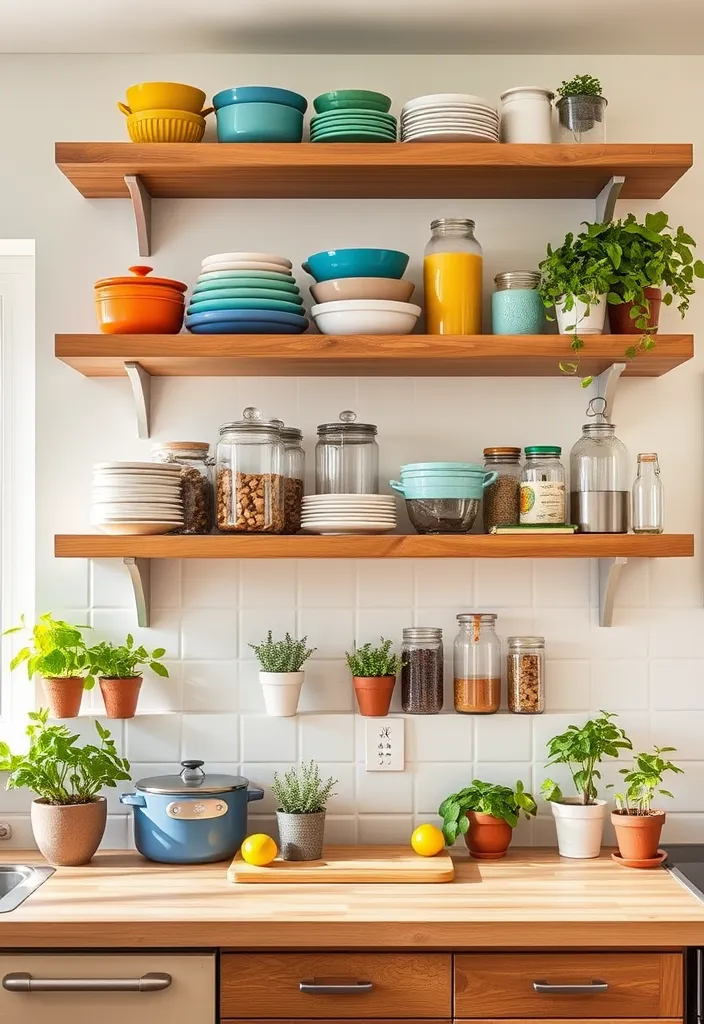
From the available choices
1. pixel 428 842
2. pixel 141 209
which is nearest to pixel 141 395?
pixel 141 209

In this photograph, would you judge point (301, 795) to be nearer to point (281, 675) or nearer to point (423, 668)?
point (281, 675)

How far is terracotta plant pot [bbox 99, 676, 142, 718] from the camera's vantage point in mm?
2346

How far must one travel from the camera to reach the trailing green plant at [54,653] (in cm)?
232

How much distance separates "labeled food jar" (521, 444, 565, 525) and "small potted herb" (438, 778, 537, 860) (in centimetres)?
59

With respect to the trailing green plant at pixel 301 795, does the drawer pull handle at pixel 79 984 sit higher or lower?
lower

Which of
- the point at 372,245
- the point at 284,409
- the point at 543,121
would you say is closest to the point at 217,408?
the point at 284,409

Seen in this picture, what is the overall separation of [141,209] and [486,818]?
1529 mm

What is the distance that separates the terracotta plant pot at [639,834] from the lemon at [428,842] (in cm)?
37

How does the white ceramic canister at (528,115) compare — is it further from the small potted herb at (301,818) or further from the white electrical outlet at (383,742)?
the small potted herb at (301,818)

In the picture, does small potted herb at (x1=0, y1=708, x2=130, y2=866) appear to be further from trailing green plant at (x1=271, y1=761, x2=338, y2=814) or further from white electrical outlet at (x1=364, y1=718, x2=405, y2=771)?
white electrical outlet at (x1=364, y1=718, x2=405, y2=771)

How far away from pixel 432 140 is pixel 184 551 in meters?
1.02

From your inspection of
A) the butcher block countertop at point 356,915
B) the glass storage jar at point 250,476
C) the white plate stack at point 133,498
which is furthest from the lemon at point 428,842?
the white plate stack at point 133,498

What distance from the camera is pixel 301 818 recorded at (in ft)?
7.26

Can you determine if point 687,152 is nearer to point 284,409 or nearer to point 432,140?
point 432,140
